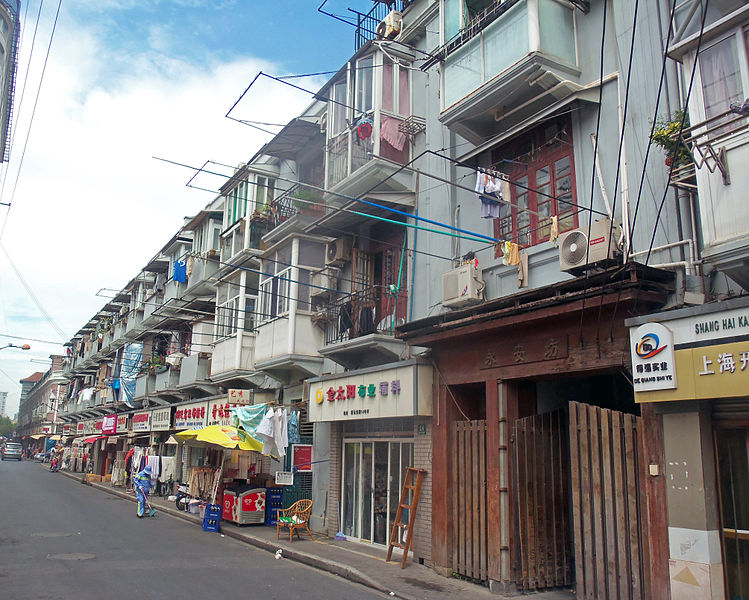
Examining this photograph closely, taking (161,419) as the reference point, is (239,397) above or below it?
above

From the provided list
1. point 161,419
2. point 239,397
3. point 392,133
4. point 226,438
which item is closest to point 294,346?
point 226,438

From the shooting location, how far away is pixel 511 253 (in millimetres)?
10391

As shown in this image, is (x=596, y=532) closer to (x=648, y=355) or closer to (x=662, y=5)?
(x=648, y=355)

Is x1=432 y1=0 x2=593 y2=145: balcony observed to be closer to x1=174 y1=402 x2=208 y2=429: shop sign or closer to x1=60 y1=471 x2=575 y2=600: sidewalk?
x1=60 y1=471 x2=575 y2=600: sidewalk

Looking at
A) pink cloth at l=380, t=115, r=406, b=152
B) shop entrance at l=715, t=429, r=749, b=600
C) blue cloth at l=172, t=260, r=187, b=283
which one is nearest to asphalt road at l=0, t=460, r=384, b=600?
shop entrance at l=715, t=429, r=749, b=600

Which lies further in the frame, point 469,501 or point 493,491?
point 469,501

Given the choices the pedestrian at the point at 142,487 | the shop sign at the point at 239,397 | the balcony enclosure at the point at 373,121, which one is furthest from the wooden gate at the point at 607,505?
the pedestrian at the point at 142,487

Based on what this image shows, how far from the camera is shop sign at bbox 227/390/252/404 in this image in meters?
19.6

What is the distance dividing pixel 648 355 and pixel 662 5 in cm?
504

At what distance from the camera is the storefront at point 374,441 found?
11.8m

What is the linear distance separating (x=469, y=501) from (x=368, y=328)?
508 centimetres

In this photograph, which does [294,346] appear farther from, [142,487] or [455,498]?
[142,487]

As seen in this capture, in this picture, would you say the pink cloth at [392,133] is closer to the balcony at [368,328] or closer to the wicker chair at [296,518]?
the balcony at [368,328]

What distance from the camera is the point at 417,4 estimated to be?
14.7 metres
